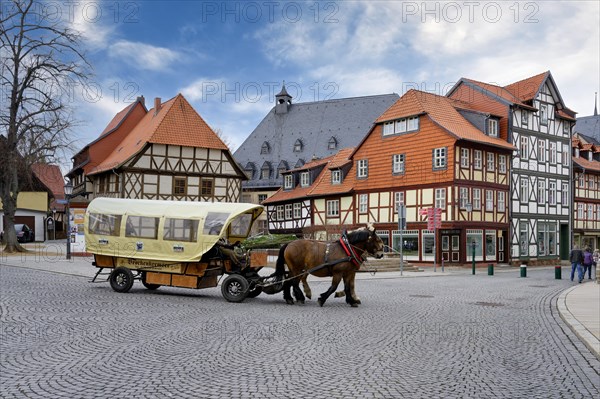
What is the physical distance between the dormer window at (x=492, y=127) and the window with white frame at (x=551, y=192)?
7280 millimetres

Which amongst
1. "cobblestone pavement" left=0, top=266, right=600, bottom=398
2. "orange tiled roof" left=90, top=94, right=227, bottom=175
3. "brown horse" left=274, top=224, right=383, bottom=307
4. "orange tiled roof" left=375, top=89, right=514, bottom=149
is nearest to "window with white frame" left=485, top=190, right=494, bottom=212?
"orange tiled roof" left=375, top=89, right=514, bottom=149

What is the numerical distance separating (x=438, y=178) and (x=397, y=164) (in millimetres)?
3590

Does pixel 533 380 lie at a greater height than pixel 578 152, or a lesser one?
lesser

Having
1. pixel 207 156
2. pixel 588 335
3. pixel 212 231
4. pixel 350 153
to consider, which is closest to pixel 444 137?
pixel 350 153

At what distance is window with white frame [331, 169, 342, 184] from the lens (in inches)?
1714

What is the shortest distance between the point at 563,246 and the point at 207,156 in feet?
89.3

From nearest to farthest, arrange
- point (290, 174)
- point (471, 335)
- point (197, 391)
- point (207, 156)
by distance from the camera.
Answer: point (197, 391)
point (471, 335)
point (207, 156)
point (290, 174)

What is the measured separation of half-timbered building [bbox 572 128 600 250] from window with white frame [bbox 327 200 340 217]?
1905cm

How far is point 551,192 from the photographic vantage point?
144 ft

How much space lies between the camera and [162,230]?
14719mm

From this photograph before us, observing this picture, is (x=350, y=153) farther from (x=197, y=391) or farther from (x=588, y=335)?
(x=197, y=391)

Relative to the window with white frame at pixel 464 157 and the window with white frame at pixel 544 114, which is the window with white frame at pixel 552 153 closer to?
the window with white frame at pixel 544 114

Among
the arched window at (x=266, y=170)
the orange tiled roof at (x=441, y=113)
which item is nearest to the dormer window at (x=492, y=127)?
the orange tiled roof at (x=441, y=113)

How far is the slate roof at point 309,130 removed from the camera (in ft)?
212
